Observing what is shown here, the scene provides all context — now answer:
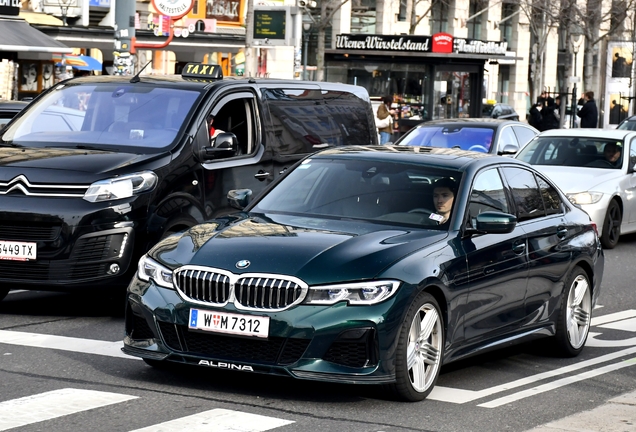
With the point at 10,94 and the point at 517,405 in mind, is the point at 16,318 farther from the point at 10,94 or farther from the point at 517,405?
the point at 10,94

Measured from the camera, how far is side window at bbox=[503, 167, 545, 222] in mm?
9109

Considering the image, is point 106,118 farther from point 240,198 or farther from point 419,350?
point 419,350

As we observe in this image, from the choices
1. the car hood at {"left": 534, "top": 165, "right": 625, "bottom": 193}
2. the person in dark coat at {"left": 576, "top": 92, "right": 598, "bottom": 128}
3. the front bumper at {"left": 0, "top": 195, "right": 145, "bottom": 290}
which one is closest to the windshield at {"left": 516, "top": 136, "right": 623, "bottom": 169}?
the car hood at {"left": 534, "top": 165, "right": 625, "bottom": 193}

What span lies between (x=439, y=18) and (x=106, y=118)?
60.3m

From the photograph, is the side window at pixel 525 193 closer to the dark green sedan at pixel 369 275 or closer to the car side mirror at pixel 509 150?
the dark green sedan at pixel 369 275

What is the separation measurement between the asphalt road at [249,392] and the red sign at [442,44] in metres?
27.1

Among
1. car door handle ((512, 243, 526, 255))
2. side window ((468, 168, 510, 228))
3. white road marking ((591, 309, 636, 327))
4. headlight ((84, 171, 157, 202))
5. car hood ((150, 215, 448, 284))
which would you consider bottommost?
white road marking ((591, 309, 636, 327))

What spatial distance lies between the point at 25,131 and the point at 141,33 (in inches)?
1157

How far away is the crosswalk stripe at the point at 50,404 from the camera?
6.76 meters

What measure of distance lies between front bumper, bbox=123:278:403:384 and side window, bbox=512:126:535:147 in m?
14.1

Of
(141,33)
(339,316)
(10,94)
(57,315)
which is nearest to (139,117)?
(57,315)

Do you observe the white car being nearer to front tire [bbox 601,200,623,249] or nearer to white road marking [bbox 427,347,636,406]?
front tire [bbox 601,200,623,249]

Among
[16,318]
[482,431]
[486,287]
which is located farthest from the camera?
[16,318]

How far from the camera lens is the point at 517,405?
764 centimetres
